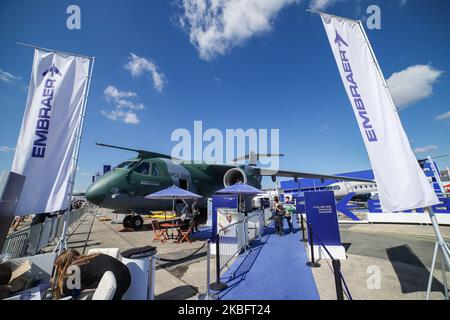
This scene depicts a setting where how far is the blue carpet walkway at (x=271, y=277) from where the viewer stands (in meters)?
4.15

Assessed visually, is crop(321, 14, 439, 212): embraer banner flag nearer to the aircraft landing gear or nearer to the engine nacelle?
the engine nacelle

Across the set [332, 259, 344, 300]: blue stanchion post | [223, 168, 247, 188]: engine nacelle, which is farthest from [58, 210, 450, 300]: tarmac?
[223, 168, 247, 188]: engine nacelle

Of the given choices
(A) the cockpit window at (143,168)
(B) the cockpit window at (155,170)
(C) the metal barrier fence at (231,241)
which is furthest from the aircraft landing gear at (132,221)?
(C) the metal barrier fence at (231,241)

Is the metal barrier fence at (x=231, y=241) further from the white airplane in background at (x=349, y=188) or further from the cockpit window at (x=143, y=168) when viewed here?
the white airplane in background at (x=349, y=188)

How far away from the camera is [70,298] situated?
290 cm

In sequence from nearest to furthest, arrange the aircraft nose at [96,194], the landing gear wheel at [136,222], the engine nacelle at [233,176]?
1. the aircraft nose at [96,194]
2. the landing gear wheel at [136,222]
3. the engine nacelle at [233,176]

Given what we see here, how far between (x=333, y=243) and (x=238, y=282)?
3747 mm

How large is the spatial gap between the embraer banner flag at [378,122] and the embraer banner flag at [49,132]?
6584mm

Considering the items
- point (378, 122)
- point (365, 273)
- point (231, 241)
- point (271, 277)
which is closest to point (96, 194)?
point (231, 241)

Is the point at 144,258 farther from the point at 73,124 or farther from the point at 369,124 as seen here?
the point at 369,124

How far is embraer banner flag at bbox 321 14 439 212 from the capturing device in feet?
11.9

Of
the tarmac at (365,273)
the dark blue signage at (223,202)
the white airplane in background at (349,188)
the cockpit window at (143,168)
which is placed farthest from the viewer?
the white airplane in background at (349,188)

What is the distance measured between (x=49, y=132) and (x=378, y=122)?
24.1 feet

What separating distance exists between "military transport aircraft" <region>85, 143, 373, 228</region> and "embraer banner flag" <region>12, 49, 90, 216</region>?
5631 millimetres
